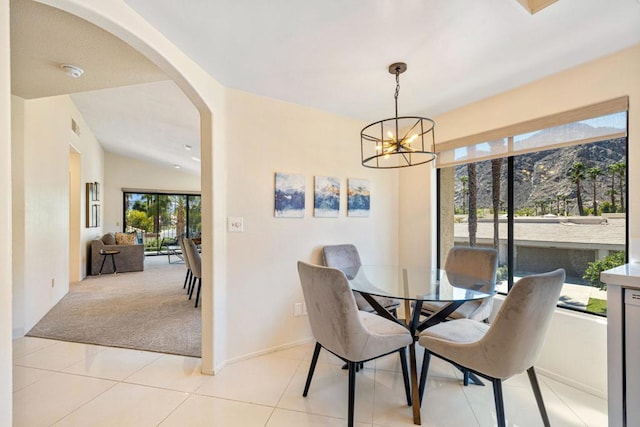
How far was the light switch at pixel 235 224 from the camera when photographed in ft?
7.85

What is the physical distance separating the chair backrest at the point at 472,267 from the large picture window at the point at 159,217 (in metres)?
8.29

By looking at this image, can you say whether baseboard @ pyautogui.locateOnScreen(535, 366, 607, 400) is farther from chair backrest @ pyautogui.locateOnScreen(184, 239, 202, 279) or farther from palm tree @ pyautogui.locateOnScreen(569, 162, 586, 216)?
chair backrest @ pyautogui.locateOnScreen(184, 239, 202, 279)

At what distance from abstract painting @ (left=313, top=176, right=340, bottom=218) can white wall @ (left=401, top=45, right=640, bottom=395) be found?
160 centimetres

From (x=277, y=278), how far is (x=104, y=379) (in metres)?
1.50

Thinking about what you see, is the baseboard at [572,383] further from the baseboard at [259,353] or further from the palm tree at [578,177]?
the baseboard at [259,353]

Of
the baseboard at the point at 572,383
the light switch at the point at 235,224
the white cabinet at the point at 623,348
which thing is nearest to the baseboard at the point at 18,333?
the light switch at the point at 235,224

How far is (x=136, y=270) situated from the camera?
630cm

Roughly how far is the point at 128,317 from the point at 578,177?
482 cm

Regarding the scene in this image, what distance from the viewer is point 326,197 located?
2.94 m

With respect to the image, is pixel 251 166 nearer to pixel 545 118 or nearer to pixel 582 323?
pixel 545 118

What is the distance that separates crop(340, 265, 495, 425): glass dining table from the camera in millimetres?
1808

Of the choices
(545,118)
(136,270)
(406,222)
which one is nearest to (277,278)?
(406,222)

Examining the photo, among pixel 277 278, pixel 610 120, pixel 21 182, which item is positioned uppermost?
pixel 610 120

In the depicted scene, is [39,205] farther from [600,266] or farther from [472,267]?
[600,266]
